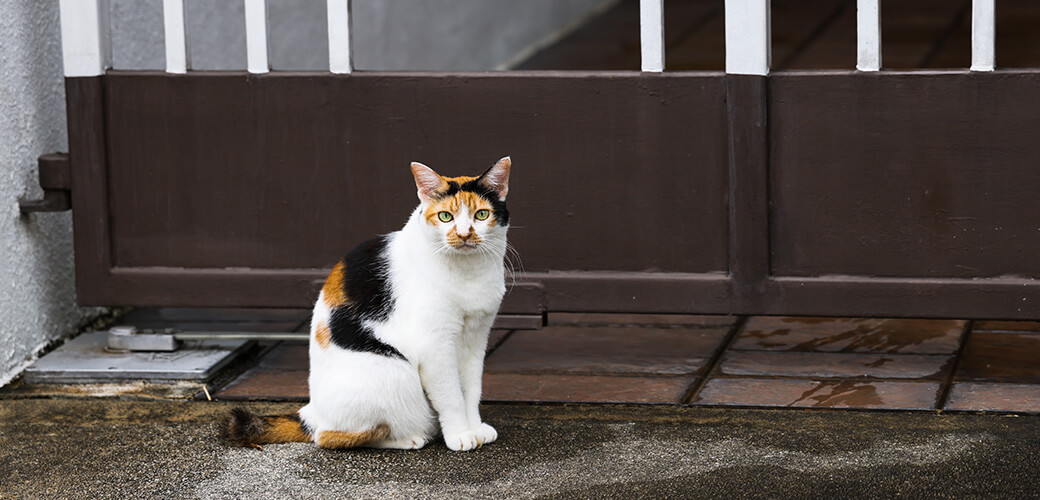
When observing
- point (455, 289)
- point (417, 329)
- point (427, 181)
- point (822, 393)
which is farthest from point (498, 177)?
point (822, 393)

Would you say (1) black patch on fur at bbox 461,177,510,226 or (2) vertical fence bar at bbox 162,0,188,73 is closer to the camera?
(1) black patch on fur at bbox 461,177,510,226

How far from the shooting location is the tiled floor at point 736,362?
13.3 feet

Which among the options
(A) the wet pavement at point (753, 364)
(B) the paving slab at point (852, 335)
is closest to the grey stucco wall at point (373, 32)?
(A) the wet pavement at point (753, 364)

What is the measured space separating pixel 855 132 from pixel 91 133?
2.57 meters

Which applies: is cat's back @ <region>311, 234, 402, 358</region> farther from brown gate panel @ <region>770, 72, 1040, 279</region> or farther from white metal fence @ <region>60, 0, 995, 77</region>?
brown gate panel @ <region>770, 72, 1040, 279</region>

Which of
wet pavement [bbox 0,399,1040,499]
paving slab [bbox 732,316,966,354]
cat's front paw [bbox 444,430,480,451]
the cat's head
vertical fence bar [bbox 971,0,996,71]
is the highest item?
vertical fence bar [bbox 971,0,996,71]

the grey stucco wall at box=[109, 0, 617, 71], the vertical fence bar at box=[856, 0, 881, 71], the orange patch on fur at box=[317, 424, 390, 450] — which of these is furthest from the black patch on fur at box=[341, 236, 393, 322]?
the vertical fence bar at box=[856, 0, 881, 71]

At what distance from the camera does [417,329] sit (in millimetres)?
3545

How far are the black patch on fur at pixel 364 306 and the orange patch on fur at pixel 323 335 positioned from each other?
17 mm

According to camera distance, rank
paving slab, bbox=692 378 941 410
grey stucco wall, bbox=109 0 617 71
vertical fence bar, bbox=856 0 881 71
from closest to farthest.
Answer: paving slab, bbox=692 378 941 410 → vertical fence bar, bbox=856 0 881 71 → grey stucco wall, bbox=109 0 617 71

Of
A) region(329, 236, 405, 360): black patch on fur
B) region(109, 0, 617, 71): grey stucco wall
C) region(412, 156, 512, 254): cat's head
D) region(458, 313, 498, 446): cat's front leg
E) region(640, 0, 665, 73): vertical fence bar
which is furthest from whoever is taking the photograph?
region(109, 0, 617, 71): grey stucco wall

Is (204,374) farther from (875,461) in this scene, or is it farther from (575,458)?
(875,461)

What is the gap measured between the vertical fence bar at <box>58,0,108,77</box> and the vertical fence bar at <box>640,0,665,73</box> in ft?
6.07

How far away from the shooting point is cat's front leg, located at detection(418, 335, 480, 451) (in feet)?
11.6
